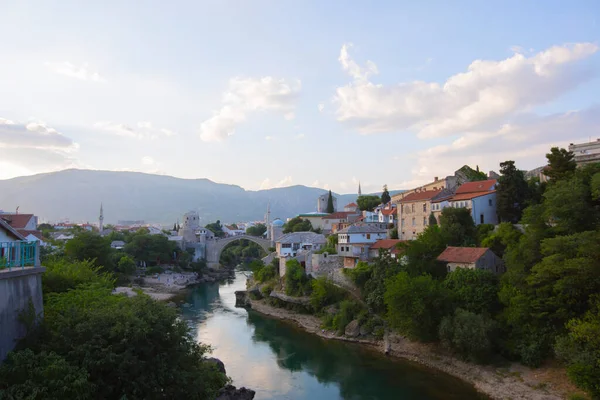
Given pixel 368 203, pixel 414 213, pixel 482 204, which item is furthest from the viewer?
pixel 368 203

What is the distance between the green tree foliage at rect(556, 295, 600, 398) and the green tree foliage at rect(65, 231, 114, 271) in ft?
105

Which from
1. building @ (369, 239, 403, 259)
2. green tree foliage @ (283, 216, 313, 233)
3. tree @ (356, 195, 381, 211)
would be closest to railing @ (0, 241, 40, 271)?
building @ (369, 239, 403, 259)

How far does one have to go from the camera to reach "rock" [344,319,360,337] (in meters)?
24.2

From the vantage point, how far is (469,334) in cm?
1811

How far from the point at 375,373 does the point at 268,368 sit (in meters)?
5.11

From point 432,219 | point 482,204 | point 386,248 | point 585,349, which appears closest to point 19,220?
point 386,248

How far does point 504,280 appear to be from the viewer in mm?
20000

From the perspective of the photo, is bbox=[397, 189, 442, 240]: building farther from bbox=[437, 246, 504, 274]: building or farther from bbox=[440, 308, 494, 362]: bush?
bbox=[440, 308, 494, 362]: bush

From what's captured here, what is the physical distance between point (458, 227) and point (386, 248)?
482 cm

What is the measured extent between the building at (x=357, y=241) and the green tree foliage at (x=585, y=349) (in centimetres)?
1511

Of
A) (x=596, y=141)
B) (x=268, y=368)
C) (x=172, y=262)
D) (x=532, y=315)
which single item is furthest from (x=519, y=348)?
(x=172, y=262)

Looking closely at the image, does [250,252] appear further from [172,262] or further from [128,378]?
[128,378]

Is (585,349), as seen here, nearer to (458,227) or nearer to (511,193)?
(458,227)

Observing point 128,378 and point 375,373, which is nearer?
point 128,378
